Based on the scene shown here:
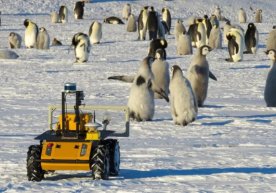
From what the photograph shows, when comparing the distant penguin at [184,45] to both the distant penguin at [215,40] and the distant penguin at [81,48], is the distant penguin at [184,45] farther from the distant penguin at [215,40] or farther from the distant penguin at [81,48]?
the distant penguin at [81,48]

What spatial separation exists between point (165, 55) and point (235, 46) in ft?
24.6

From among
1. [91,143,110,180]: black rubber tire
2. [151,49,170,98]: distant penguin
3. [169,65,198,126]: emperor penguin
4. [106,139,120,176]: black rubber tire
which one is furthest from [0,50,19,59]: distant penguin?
[91,143,110,180]: black rubber tire

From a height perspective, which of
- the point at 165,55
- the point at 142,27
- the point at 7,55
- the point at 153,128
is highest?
the point at 142,27

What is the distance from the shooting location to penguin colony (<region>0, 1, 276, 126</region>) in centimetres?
1227

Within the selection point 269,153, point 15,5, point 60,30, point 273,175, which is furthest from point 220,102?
point 15,5

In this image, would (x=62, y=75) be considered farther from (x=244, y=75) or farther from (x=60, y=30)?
(x=60, y=30)

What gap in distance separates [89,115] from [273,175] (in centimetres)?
166

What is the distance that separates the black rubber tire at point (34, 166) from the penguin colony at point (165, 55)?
193 inches

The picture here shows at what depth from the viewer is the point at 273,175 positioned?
25.5 feet

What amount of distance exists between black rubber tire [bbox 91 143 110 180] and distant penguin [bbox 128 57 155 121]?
202 inches

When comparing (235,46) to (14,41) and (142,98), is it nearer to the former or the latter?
(14,41)

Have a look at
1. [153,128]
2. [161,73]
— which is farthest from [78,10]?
[153,128]

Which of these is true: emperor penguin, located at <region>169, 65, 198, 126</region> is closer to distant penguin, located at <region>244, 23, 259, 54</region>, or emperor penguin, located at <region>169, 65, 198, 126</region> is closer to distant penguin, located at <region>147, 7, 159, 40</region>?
distant penguin, located at <region>244, 23, 259, 54</region>

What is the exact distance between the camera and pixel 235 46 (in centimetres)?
2455
